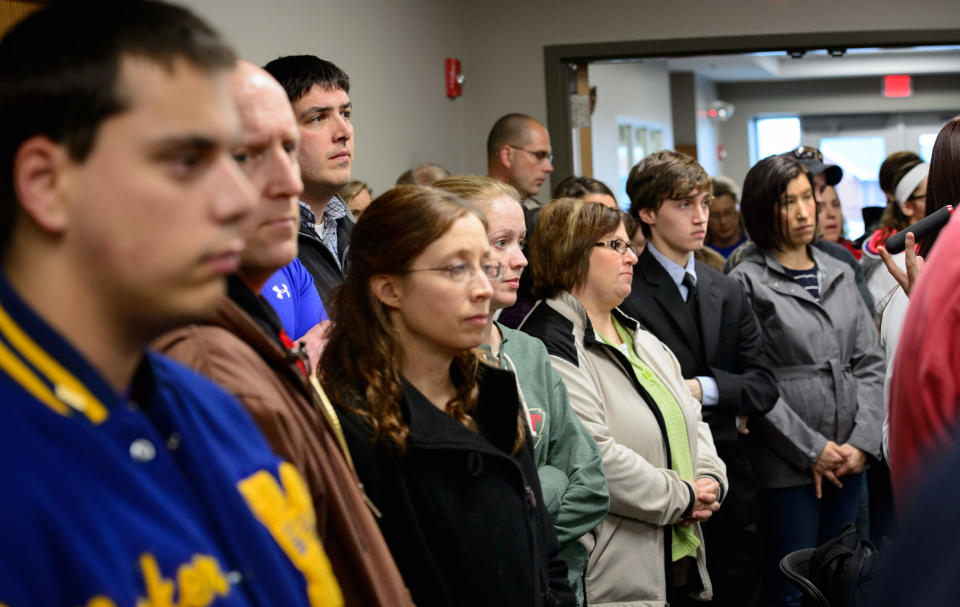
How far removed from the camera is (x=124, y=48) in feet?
2.48

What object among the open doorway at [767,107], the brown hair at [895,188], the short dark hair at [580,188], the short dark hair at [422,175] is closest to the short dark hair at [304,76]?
the short dark hair at [580,188]

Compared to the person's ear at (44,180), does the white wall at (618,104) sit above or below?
above

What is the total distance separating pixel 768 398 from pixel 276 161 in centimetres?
217

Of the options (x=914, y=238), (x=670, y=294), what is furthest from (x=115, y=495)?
(x=670, y=294)

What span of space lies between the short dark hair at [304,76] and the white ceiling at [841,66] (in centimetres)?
1059

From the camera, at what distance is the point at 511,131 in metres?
4.38

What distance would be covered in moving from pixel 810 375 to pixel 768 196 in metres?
0.60

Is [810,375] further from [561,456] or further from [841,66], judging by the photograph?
[841,66]

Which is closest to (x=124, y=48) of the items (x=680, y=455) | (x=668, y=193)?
(x=680, y=455)

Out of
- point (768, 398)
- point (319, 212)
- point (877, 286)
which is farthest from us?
point (877, 286)

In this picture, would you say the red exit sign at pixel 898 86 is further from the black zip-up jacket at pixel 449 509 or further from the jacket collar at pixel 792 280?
the black zip-up jacket at pixel 449 509

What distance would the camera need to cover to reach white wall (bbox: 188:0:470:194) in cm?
338

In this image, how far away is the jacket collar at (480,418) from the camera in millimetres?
1473

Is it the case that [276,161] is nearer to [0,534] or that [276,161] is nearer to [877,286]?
[0,534]
